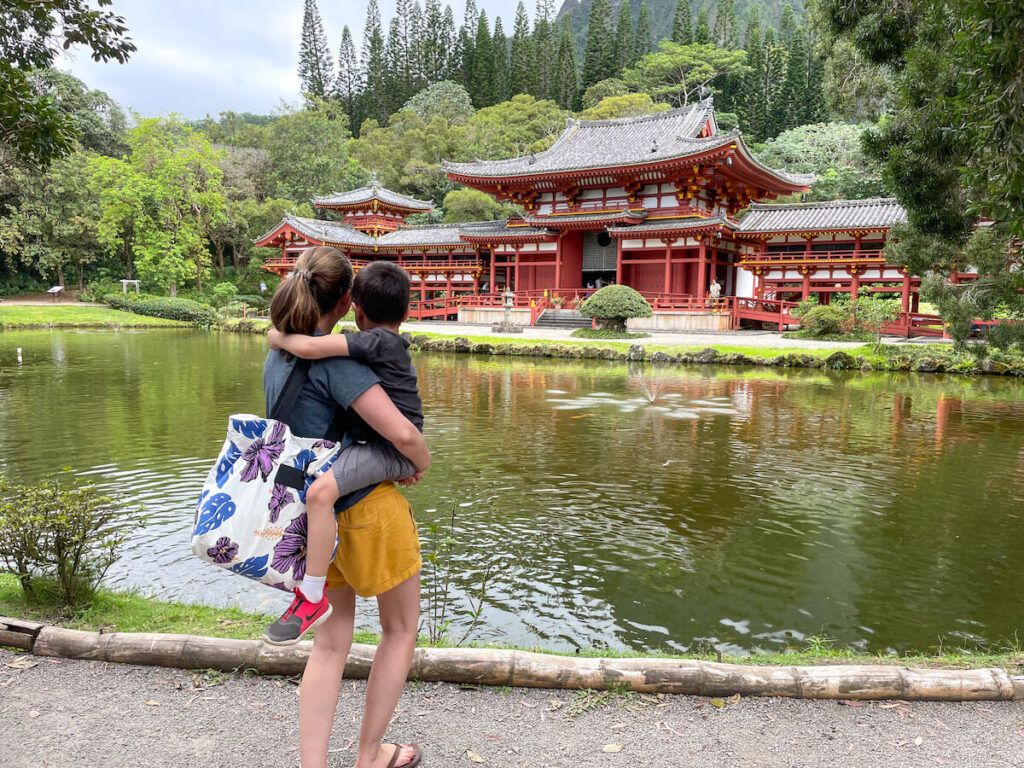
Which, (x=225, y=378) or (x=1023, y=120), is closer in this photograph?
(x=1023, y=120)

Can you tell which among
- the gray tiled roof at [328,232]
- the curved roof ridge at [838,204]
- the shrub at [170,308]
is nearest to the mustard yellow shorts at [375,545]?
the curved roof ridge at [838,204]

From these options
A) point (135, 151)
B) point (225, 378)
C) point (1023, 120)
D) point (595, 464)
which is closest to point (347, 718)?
point (1023, 120)

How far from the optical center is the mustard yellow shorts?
224cm

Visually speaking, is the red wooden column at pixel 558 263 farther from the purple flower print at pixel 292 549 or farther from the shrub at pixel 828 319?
the purple flower print at pixel 292 549

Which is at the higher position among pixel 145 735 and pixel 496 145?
pixel 496 145

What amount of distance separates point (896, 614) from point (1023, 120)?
9.62ft

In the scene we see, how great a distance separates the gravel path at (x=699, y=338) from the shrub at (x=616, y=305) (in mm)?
988

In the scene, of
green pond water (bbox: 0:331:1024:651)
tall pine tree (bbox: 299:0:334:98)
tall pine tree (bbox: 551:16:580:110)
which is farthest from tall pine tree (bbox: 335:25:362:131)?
green pond water (bbox: 0:331:1024:651)

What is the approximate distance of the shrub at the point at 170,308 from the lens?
34781mm

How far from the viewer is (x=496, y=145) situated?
47094 mm

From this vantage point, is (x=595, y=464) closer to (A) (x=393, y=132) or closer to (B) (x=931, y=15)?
(B) (x=931, y=15)

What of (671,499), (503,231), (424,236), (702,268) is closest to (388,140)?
(424,236)

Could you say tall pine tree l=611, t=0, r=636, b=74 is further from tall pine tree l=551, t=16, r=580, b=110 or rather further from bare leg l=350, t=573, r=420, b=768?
bare leg l=350, t=573, r=420, b=768

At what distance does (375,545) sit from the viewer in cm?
225
